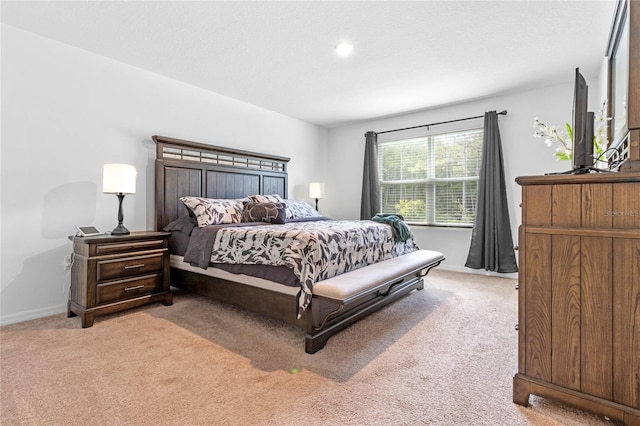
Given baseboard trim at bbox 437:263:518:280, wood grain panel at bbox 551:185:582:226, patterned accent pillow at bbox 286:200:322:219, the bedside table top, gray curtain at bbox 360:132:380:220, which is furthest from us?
gray curtain at bbox 360:132:380:220

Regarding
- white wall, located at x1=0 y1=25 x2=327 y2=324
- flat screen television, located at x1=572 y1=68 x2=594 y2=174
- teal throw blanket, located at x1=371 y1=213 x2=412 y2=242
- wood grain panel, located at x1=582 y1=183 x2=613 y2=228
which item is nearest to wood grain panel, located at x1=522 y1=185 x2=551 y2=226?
wood grain panel, located at x1=582 y1=183 x2=613 y2=228

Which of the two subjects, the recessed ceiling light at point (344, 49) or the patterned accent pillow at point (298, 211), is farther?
the patterned accent pillow at point (298, 211)

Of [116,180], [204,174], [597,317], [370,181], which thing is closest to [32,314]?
[116,180]

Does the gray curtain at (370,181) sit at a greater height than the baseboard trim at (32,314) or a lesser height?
greater

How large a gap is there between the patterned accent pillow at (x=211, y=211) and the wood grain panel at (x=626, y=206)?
9.86 ft

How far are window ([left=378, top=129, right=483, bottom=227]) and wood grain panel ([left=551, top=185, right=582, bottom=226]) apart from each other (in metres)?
3.24

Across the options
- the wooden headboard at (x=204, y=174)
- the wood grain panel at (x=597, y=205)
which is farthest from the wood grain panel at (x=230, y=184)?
the wood grain panel at (x=597, y=205)

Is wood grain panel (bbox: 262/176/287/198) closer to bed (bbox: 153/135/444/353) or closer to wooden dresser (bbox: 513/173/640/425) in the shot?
bed (bbox: 153/135/444/353)

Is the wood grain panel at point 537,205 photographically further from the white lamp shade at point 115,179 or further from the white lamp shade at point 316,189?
the white lamp shade at point 316,189

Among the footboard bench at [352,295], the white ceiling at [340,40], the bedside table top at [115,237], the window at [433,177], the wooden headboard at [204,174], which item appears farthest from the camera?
the window at [433,177]

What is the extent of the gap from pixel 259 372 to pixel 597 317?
1677mm

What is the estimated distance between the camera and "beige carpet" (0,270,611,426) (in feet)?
4.76

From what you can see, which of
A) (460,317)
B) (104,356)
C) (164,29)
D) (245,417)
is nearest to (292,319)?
(245,417)

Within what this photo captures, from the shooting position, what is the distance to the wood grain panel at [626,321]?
124 cm
